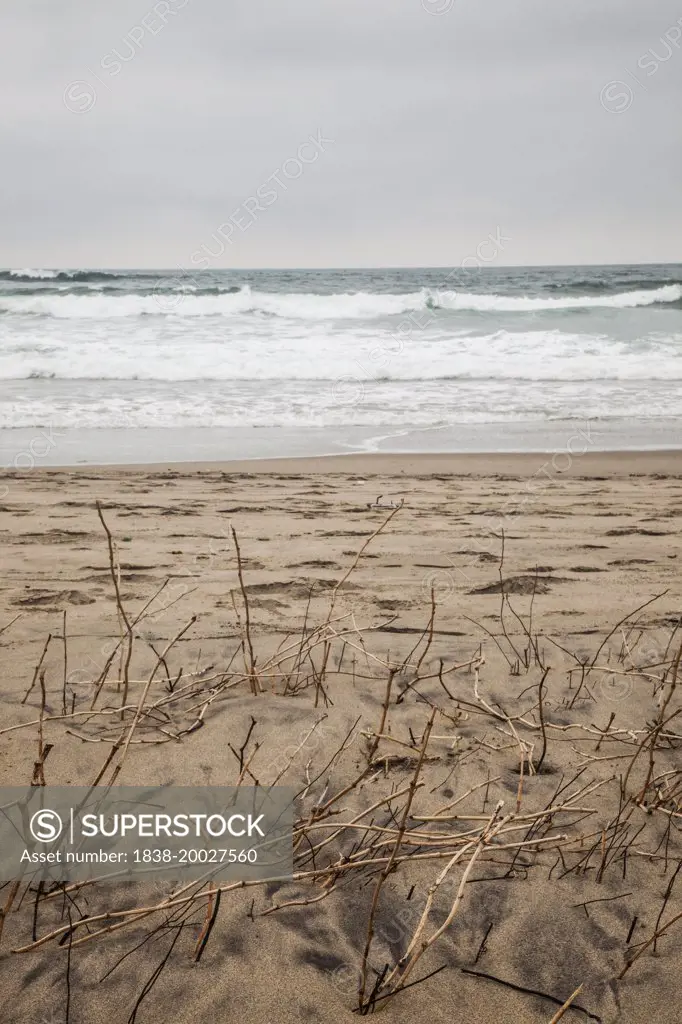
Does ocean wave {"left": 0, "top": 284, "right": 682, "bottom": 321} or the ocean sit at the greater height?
ocean wave {"left": 0, "top": 284, "right": 682, "bottom": 321}

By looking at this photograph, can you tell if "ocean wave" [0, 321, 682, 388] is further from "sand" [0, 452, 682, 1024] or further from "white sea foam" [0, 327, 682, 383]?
"sand" [0, 452, 682, 1024]

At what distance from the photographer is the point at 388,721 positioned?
8.06ft

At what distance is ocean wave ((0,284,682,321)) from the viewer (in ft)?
79.2

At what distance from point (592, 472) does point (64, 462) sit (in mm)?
4716

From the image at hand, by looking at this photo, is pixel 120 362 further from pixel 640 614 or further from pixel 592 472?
pixel 640 614

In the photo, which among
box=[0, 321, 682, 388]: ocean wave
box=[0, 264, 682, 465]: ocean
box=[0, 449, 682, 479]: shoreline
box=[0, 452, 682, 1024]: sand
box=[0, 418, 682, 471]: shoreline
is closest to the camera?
box=[0, 452, 682, 1024]: sand

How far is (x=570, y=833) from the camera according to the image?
76.1 inches

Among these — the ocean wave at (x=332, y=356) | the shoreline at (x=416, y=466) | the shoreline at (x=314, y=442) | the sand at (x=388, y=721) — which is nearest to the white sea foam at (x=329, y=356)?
the ocean wave at (x=332, y=356)

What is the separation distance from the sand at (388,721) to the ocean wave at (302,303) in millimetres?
20077

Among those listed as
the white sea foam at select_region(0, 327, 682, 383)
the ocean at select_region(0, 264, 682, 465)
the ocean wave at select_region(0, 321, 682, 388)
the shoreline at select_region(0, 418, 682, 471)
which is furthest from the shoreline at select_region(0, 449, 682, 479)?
the white sea foam at select_region(0, 327, 682, 383)

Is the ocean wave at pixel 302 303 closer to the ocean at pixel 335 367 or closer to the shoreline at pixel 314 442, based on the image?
the ocean at pixel 335 367

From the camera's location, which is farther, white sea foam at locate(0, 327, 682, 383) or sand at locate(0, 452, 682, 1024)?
white sea foam at locate(0, 327, 682, 383)

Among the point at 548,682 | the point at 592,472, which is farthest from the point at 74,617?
the point at 592,472

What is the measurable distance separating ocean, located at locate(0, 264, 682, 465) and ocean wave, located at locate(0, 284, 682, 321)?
0.31 ft
